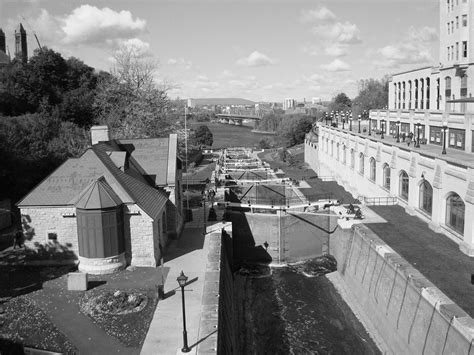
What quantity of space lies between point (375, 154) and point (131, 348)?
99.6 ft

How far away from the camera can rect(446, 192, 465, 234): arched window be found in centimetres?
2625

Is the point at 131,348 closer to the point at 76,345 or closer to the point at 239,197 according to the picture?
the point at 76,345

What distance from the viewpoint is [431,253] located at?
25.3 metres

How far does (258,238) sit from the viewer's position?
119 feet

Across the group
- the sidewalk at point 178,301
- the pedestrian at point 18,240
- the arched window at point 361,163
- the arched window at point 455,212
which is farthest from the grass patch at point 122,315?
the arched window at point 361,163

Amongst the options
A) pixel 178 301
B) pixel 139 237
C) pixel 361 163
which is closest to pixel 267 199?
pixel 361 163

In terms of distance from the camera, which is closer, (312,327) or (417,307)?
(417,307)

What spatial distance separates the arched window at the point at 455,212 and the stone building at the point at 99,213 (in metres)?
16.2

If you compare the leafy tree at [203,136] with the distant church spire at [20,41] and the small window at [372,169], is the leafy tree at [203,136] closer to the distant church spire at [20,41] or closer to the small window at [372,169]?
the distant church spire at [20,41]

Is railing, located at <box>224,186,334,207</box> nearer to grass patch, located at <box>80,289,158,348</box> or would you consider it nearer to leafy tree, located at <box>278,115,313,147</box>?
grass patch, located at <box>80,289,158,348</box>

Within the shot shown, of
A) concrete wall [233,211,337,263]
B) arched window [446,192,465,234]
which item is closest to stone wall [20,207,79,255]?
concrete wall [233,211,337,263]

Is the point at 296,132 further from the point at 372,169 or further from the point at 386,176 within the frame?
the point at 386,176

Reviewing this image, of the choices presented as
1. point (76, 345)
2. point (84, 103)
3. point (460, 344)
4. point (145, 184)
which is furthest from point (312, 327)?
point (84, 103)

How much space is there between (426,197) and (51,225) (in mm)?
22859
